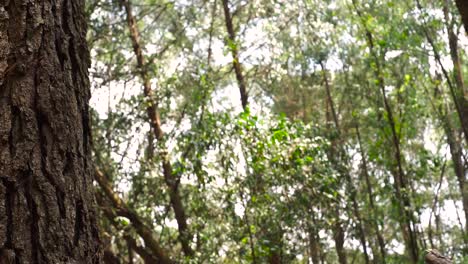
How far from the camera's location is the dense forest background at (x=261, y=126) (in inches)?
306

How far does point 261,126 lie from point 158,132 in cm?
305

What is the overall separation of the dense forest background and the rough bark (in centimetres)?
3

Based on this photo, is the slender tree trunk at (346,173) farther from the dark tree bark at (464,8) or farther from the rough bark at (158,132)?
the dark tree bark at (464,8)

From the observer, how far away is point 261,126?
745cm

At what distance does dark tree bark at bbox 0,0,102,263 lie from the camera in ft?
4.82

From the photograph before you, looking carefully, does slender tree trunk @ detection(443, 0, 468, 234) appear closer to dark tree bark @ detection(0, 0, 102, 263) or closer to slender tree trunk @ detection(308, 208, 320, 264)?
slender tree trunk @ detection(308, 208, 320, 264)

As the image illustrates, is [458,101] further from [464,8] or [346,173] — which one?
[464,8]

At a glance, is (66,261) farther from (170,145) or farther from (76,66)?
(170,145)

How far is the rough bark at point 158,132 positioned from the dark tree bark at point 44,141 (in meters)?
7.35

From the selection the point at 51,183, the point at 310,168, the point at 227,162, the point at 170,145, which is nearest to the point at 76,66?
the point at 51,183

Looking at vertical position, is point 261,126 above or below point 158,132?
below

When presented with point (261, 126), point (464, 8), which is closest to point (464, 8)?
point (464, 8)

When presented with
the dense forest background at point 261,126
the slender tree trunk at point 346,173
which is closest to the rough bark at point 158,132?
the dense forest background at point 261,126

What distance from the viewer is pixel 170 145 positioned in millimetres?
9312
